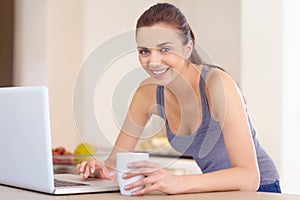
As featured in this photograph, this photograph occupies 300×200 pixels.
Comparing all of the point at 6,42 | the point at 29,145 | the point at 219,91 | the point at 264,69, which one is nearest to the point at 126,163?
the point at 29,145

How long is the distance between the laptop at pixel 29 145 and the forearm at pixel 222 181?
0.59ft

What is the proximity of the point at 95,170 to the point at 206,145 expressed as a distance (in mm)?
348

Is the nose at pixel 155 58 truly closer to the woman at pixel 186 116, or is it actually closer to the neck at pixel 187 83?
the woman at pixel 186 116

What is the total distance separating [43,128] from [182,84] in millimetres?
497

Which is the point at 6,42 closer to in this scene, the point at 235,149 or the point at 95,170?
the point at 95,170

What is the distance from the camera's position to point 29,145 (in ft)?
4.32

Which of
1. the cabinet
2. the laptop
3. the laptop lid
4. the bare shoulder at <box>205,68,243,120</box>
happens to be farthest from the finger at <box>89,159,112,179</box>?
the cabinet

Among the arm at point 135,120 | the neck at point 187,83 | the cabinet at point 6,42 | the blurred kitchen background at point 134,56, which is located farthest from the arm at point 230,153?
the cabinet at point 6,42

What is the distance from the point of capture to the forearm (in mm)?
1344

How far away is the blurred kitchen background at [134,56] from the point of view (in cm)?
155

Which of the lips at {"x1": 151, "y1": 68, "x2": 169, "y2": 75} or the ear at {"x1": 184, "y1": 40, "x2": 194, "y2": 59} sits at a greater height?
the ear at {"x1": 184, "y1": 40, "x2": 194, "y2": 59}

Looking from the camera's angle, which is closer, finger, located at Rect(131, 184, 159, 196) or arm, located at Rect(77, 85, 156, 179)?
finger, located at Rect(131, 184, 159, 196)

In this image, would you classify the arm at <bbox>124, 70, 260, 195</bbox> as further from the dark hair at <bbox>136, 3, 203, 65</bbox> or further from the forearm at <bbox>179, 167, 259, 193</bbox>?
the dark hair at <bbox>136, 3, 203, 65</bbox>

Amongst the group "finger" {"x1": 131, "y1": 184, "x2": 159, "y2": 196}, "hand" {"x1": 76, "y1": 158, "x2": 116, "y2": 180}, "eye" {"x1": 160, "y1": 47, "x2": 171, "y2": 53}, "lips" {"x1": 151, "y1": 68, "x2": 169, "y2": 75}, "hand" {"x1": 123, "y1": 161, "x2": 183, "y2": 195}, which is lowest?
"hand" {"x1": 76, "y1": 158, "x2": 116, "y2": 180}
